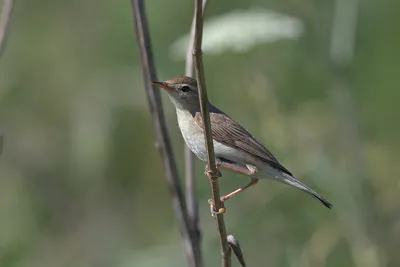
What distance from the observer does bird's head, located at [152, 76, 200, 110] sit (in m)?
3.91

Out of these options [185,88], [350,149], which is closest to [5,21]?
[185,88]

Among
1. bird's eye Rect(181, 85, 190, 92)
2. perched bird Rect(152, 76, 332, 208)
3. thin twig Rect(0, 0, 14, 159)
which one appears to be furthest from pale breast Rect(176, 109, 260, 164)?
thin twig Rect(0, 0, 14, 159)

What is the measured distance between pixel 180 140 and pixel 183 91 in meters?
2.23

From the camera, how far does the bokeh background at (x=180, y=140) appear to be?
459 centimetres

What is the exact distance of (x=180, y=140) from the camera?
20.3 ft

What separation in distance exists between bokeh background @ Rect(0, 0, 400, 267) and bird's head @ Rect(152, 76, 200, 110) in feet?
0.66

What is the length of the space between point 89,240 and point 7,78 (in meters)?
1.25

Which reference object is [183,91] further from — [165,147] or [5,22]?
[5,22]

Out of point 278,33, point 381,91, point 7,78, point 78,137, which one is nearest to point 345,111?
point 278,33

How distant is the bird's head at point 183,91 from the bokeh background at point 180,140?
7.9 inches

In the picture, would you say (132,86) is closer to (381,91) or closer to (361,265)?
(381,91)

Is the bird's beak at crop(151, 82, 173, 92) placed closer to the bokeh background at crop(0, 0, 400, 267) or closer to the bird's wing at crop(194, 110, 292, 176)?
the bird's wing at crop(194, 110, 292, 176)

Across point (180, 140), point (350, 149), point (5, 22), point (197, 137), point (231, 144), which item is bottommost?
point (180, 140)

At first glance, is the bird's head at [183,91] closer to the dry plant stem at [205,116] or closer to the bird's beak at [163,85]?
the bird's beak at [163,85]
